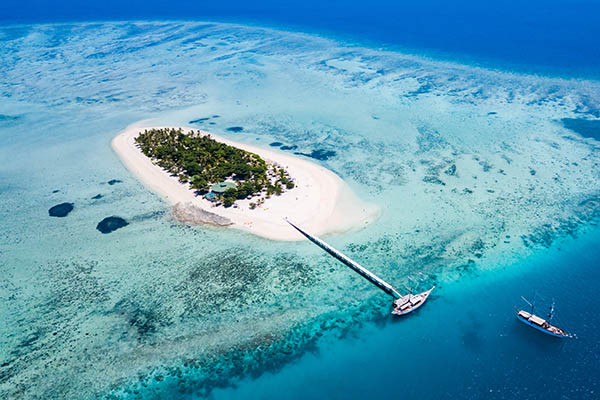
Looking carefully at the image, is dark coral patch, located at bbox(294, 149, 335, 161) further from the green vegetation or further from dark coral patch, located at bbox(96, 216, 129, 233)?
dark coral patch, located at bbox(96, 216, 129, 233)

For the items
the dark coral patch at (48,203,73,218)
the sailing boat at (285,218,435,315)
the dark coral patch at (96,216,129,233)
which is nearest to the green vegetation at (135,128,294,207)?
the dark coral patch at (96,216,129,233)

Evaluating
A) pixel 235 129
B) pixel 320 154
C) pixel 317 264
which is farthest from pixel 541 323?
pixel 235 129

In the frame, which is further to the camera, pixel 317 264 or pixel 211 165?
pixel 211 165

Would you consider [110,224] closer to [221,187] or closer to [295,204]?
[221,187]

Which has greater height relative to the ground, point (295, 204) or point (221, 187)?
point (221, 187)

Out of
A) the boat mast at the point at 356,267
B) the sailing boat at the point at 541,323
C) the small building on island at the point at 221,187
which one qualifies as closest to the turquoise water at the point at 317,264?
the boat mast at the point at 356,267

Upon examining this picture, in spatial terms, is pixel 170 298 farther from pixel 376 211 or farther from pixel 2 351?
pixel 376 211

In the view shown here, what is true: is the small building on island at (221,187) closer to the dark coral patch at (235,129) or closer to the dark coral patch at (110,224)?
the dark coral patch at (110,224)
